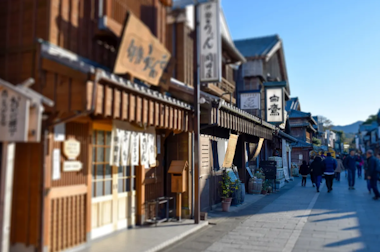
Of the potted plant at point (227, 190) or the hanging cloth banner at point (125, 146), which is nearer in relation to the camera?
the hanging cloth banner at point (125, 146)

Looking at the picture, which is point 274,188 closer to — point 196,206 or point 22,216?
point 196,206

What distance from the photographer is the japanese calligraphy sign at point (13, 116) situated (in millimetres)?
4703

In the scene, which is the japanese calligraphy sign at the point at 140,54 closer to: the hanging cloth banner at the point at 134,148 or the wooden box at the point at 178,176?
the hanging cloth banner at the point at 134,148

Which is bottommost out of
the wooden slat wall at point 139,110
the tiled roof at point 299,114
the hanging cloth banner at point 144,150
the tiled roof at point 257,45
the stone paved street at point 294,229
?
the stone paved street at point 294,229

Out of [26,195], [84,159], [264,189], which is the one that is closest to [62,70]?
[84,159]

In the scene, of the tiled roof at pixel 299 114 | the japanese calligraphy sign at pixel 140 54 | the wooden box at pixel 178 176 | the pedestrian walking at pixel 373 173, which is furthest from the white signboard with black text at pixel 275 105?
the tiled roof at pixel 299 114

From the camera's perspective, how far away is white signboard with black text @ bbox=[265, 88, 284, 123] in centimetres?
1952

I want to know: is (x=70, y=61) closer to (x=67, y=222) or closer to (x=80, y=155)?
(x=80, y=155)

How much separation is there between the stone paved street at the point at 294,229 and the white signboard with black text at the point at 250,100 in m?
6.79

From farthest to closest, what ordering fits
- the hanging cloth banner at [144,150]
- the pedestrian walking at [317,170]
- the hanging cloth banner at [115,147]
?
the pedestrian walking at [317,170] < the hanging cloth banner at [144,150] < the hanging cloth banner at [115,147]

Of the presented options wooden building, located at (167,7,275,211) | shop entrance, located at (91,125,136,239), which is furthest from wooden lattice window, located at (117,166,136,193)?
wooden building, located at (167,7,275,211)

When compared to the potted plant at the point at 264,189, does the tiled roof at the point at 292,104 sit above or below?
above

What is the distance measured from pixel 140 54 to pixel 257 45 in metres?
22.2

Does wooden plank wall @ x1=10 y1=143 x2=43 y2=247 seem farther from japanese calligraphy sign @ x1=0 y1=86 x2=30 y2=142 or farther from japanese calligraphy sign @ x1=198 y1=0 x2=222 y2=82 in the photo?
japanese calligraphy sign @ x1=198 y1=0 x2=222 y2=82
